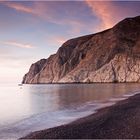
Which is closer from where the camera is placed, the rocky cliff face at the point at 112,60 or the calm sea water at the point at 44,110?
the calm sea water at the point at 44,110

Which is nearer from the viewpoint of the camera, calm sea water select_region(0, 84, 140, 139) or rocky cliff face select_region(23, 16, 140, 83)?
calm sea water select_region(0, 84, 140, 139)

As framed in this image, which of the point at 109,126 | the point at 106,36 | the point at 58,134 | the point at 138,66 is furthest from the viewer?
the point at 106,36

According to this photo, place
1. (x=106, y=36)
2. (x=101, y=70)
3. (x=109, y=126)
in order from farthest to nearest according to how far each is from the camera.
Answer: (x=106, y=36), (x=101, y=70), (x=109, y=126)

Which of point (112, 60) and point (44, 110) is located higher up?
point (112, 60)

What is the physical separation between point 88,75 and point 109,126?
525ft

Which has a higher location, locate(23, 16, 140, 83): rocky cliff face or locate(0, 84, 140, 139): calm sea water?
locate(23, 16, 140, 83): rocky cliff face

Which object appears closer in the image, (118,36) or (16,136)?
(16,136)

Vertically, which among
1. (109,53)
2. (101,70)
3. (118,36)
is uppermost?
(118,36)

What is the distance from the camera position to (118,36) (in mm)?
190500

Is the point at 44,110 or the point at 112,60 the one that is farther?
the point at 112,60

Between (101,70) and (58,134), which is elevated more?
(101,70)

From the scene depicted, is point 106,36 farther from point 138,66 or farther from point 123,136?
point 123,136

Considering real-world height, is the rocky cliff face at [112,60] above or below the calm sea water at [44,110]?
above

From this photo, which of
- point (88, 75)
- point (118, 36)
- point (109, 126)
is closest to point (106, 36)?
point (118, 36)
